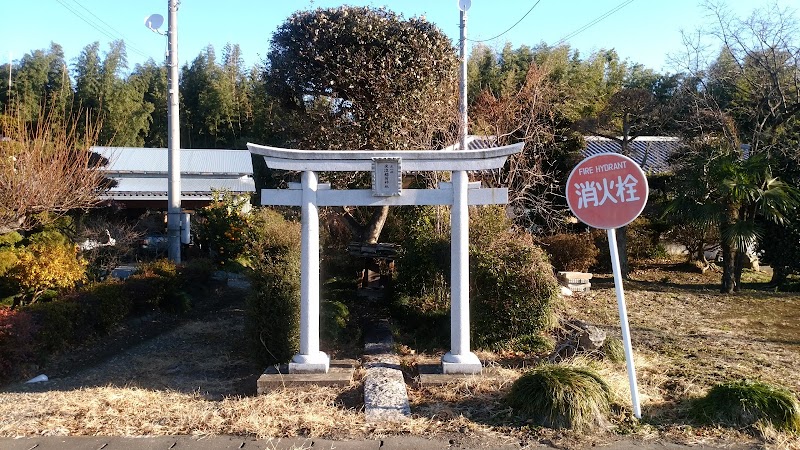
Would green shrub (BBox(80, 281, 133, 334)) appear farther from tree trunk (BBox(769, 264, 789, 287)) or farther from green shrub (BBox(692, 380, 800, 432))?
tree trunk (BBox(769, 264, 789, 287))

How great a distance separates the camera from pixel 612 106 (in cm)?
1415

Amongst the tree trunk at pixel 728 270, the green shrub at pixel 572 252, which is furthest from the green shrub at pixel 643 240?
the tree trunk at pixel 728 270

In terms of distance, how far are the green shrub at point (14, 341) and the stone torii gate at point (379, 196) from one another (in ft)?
11.7

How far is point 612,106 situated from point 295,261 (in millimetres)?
9845

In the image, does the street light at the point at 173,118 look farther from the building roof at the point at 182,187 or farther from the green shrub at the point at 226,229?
the building roof at the point at 182,187

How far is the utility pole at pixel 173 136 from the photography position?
11.8 metres

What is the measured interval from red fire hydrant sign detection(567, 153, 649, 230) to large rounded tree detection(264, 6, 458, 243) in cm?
384

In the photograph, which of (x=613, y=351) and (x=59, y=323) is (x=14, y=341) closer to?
(x=59, y=323)

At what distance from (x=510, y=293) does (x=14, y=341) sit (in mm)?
5906

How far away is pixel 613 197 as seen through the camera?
5285mm

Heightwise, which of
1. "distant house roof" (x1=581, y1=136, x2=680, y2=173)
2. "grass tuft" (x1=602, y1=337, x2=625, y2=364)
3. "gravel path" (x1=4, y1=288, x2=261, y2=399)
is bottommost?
"gravel path" (x1=4, y1=288, x2=261, y2=399)

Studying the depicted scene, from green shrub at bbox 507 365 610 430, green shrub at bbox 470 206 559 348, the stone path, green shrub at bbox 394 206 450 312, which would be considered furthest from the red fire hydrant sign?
green shrub at bbox 394 206 450 312

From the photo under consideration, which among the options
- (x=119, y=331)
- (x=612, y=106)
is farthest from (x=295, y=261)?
(x=612, y=106)

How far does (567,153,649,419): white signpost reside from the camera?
5.15m
